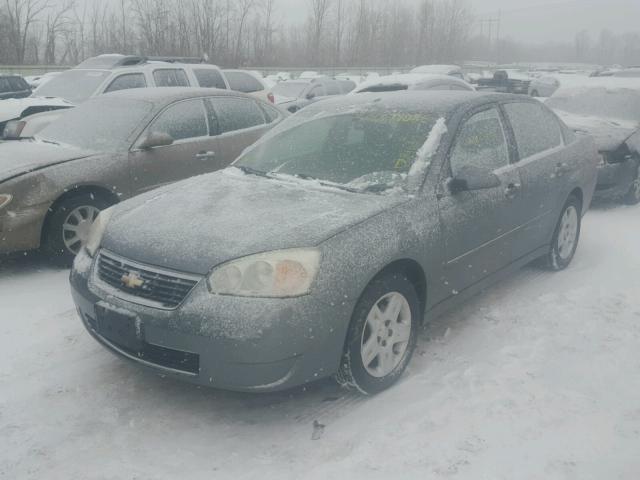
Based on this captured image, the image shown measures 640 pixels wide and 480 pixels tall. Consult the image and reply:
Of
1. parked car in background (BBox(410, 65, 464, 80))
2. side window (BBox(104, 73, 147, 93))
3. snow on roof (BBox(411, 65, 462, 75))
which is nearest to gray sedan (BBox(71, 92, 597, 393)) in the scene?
side window (BBox(104, 73, 147, 93))

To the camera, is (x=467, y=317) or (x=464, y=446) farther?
(x=467, y=317)

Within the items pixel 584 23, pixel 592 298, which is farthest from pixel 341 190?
pixel 584 23

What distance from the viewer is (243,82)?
12523 millimetres

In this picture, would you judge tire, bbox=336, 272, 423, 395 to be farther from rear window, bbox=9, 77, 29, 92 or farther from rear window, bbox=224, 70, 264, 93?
rear window, bbox=9, 77, 29, 92

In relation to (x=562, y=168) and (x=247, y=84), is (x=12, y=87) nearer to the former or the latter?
(x=247, y=84)

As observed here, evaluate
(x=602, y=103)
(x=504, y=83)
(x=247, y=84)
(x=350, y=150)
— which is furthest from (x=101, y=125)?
(x=504, y=83)

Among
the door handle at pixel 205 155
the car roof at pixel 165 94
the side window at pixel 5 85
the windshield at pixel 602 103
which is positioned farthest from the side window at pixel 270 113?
the side window at pixel 5 85

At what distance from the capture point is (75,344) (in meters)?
4.08

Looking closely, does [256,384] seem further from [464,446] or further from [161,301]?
[464,446]

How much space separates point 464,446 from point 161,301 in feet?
5.27

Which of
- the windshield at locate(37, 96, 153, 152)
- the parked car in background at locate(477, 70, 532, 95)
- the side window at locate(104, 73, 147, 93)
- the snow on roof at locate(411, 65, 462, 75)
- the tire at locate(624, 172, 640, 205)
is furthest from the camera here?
the parked car in background at locate(477, 70, 532, 95)

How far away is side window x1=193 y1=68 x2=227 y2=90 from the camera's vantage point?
37.1ft

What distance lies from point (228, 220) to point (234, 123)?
3.84 metres

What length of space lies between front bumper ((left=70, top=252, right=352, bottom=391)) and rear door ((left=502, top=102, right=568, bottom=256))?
2.16 m
